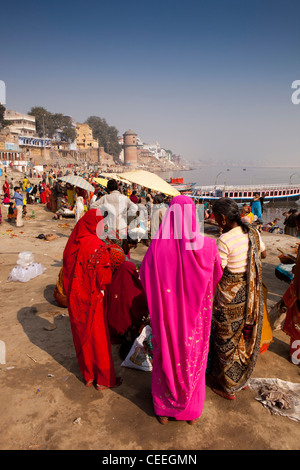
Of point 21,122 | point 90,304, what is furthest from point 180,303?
point 21,122

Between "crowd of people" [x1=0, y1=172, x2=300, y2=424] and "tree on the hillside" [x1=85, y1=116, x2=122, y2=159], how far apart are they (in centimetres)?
10386

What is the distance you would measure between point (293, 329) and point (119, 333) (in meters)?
1.84

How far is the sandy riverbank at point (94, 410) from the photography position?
211 centimetres

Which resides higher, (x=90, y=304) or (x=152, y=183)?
(x=152, y=183)

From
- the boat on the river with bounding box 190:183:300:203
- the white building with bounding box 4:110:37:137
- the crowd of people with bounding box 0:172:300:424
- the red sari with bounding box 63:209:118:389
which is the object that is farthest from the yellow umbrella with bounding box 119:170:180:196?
the white building with bounding box 4:110:37:137

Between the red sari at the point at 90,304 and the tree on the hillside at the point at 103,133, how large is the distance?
104 meters

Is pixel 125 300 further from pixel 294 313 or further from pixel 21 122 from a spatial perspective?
pixel 21 122

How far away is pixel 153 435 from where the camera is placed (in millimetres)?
2158

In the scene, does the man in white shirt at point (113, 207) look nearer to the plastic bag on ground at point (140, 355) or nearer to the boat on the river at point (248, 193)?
the plastic bag on ground at point (140, 355)

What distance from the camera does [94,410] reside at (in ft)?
7.93

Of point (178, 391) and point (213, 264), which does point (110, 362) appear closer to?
point (178, 391)

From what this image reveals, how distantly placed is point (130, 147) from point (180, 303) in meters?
106
